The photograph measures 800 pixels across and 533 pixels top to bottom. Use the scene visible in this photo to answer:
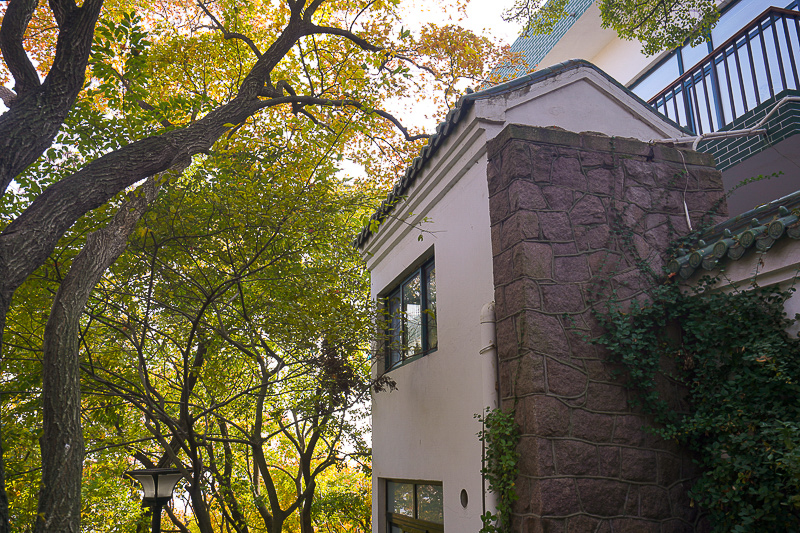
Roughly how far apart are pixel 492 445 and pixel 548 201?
74.3 inches

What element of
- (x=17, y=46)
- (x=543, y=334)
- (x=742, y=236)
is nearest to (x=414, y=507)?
(x=543, y=334)

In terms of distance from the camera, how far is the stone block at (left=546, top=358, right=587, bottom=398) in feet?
14.3

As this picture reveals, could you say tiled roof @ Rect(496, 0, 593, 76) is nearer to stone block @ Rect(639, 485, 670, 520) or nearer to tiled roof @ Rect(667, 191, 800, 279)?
tiled roof @ Rect(667, 191, 800, 279)

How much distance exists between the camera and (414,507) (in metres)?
6.73

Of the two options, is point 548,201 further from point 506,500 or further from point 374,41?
point 374,41

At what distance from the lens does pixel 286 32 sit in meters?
8.66

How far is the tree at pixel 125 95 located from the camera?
4.62 m

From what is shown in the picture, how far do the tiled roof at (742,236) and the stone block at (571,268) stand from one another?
0.69 meters

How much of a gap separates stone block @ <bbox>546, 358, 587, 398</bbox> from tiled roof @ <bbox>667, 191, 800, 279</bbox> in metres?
1.13

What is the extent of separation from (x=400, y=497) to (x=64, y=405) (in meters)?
4.06

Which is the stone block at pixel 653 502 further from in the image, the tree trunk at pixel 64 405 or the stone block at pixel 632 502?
the tree trunk at pixel 64 405

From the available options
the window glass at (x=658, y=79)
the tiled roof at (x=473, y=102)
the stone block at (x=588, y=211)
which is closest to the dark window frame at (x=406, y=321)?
the tiled roof at (x=473, y=102)

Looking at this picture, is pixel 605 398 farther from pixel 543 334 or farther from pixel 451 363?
pixel 451 363

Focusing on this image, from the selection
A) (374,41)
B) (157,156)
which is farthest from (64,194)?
(374,41)
